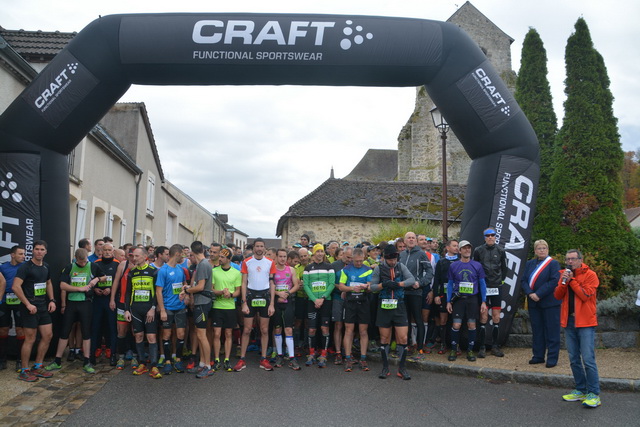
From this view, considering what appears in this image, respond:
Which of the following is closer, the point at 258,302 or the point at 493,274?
the point at 493,274

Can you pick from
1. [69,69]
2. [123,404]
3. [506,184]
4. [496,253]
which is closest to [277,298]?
[123,404]

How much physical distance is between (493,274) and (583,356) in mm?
2194

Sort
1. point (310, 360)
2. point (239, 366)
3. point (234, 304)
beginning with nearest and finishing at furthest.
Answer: point (239, 366), point (234, 304), point (310, 360)

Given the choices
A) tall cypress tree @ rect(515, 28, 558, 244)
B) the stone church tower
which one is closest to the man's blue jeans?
tall cypress tree @ rect(515, 28, 558, 244)

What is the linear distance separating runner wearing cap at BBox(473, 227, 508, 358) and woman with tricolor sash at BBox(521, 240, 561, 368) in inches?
14.9

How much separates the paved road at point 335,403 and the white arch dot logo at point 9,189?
315 cm

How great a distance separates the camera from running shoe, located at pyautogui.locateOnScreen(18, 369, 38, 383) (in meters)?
6.84

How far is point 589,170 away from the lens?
1065 cm

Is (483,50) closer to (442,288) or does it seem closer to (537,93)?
(537,93)

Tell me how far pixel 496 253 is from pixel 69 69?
722 centimetres

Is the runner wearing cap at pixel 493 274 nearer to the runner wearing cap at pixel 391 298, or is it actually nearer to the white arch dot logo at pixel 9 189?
the runner wearing cap at pixel 391 298

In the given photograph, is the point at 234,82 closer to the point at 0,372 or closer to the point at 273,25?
the point at 273,25

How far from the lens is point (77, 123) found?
27.0 ft

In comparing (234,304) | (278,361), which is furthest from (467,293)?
(234,304)
